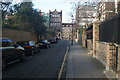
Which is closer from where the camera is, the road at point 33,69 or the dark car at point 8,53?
the road at point 33,69

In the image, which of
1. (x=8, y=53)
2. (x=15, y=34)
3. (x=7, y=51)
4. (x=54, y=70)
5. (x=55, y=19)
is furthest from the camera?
(x=55, y=19)

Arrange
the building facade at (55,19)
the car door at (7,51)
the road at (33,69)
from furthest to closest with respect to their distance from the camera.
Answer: the building facade at (55,19) → the car door at (7,51) → the road at (33,69)

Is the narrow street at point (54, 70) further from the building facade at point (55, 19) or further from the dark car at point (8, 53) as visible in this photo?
the building facade at point (55, 19)

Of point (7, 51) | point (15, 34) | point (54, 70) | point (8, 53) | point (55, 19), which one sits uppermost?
point (55, 19)

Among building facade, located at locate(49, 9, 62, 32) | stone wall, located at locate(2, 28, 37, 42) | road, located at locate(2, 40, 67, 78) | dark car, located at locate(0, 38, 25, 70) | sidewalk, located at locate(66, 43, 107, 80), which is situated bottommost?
road, located at locate(2, 40, 67, 78)

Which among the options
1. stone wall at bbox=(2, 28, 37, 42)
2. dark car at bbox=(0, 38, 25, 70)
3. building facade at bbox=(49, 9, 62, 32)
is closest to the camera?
dark car at bbox=(0, 38, 25, 70)

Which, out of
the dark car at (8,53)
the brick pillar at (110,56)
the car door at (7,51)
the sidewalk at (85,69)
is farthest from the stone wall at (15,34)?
the brick pillar at (110,56)

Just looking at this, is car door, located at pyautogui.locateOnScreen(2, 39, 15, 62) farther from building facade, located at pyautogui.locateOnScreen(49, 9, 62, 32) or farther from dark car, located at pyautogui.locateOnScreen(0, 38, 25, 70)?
building facade, located at pyautogui.locateOnScreen(49, 9, 62, 32)

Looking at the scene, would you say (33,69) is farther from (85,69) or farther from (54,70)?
(85,69)

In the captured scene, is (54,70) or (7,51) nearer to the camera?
(54,70)

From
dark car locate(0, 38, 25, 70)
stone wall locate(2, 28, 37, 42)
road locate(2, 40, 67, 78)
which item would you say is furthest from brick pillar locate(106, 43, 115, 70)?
stone wall locate(2, 28, 37, 42)

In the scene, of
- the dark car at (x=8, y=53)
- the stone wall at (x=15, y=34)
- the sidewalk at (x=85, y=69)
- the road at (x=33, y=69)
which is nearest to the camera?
the sidewalk at (x=85, y=69)

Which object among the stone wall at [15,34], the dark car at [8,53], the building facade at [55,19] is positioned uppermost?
the building facade at [55,19]

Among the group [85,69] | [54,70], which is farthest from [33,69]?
[85,69]
